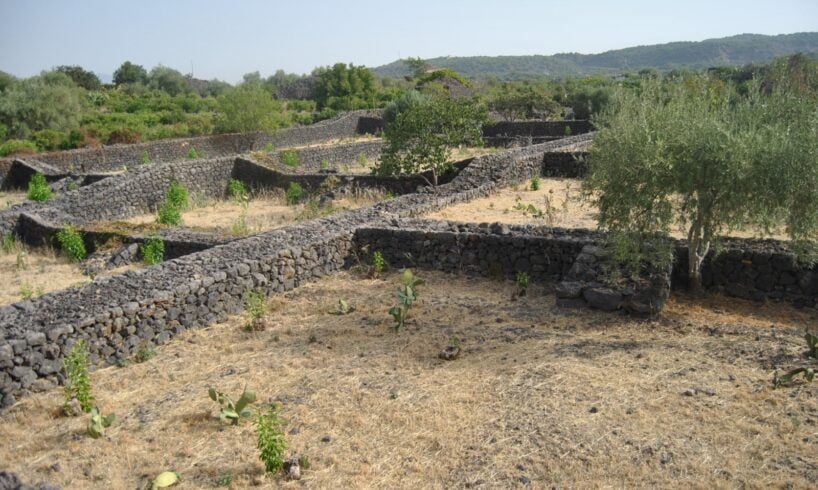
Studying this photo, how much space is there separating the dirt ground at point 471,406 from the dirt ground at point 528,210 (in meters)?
4.58

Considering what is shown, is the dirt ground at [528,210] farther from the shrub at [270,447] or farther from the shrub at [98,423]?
the shrub at [98,423]

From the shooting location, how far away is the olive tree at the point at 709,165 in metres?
7.67

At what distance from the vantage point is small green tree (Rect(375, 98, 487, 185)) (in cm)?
1770

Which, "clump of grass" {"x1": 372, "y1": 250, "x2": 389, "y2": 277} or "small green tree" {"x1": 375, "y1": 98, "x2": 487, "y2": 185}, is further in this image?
"small green tree" {"x1": 375, "y1": 98, "x2": 487, "y2": 185}

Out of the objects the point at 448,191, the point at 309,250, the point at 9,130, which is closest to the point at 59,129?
the point at 9,130

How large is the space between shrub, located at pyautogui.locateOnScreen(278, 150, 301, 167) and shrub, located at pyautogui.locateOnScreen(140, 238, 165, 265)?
11.1 m

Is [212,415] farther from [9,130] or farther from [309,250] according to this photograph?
[9,130]

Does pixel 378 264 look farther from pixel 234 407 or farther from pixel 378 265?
pixel 234 407

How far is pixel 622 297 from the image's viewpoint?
870cm

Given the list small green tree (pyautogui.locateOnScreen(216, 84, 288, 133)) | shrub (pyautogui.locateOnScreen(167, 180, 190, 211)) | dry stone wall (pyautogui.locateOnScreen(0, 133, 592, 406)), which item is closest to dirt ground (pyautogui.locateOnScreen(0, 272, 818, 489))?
dry stone wall (pyautogui.locateOnScreen(0, 133, 592, 406))

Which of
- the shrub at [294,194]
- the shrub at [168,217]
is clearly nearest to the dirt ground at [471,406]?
the shrub at [168,217]

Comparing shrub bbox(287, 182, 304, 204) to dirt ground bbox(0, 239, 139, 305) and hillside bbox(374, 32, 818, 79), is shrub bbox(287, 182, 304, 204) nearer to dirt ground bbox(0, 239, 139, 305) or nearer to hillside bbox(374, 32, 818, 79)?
dirt ground bbox(0, 239, 139, 305)

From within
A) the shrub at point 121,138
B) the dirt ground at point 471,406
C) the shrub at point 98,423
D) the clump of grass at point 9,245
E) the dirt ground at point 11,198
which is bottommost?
the dirt ground at point 471,406

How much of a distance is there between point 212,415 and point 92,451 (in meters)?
1.02
